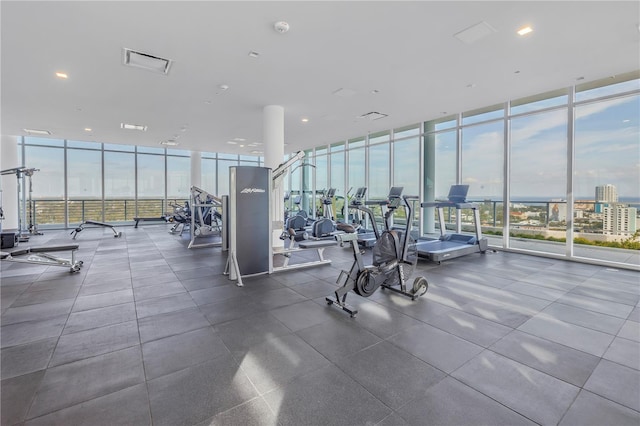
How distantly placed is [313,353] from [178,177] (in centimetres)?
1321

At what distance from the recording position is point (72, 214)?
11.5 meters

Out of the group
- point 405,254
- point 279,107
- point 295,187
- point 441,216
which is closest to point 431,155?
point 441,216

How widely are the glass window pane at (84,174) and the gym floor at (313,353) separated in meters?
8.80

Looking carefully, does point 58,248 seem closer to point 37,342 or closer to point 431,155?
point 37,342

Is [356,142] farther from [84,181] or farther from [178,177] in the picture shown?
[84,181]

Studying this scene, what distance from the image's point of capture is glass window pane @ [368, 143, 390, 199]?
9984 millimetres

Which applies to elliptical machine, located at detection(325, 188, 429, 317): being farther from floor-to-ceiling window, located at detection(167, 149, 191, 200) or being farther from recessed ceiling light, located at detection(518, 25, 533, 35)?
floor-to-ceiling window, located at detection(167, 149, 191, 200)

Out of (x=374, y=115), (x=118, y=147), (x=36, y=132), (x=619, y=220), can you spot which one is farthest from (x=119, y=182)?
(x=619, y=220)

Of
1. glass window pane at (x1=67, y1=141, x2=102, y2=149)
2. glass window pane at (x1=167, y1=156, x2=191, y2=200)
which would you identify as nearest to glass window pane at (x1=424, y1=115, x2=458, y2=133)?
glass window pane at (x1=167, y1=156, x2=191, y2=200)

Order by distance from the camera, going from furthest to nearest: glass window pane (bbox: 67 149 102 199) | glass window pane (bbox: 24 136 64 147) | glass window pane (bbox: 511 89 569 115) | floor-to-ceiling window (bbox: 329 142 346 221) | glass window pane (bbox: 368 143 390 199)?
floor-to-ceiling window (bbox: 329 142 346 221), glass window pane (bbox: 67 149 102 199), glass window pane (bbox: 24 136 64 147), glass window pane (bbox: 368 143 390 199), glass window pane (bbox: 511 89 569 115)

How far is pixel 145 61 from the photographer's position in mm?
4457

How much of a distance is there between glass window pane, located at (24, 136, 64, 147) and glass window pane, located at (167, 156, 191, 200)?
12.2 feet

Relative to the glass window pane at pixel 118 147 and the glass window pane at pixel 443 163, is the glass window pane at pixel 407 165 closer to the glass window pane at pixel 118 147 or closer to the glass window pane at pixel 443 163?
the glass window pane at pixel 443 163

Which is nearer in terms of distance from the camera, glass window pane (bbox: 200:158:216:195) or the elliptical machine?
the elliptical machine
